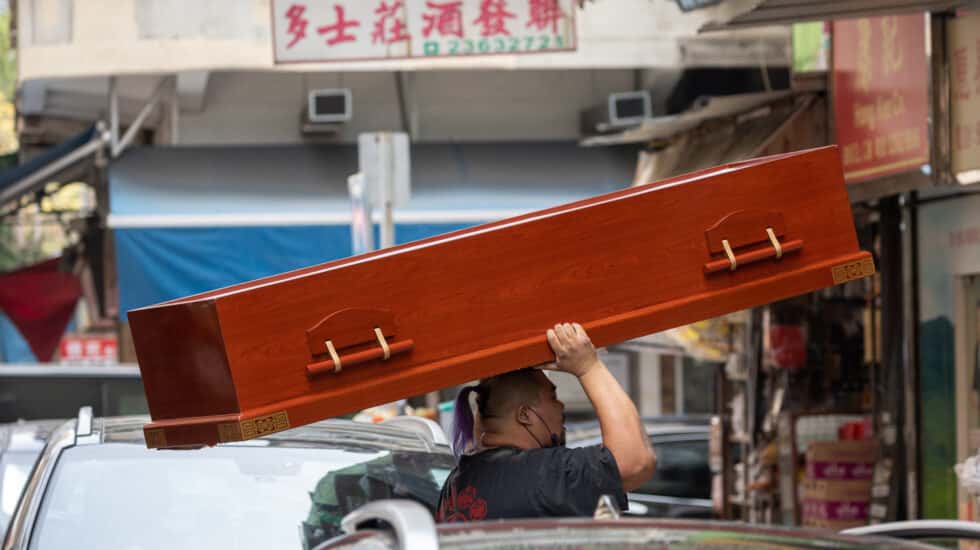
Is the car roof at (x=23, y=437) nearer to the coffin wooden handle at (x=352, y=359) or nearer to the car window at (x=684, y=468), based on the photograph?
the coffin wooden handle at (x=352, y=359)

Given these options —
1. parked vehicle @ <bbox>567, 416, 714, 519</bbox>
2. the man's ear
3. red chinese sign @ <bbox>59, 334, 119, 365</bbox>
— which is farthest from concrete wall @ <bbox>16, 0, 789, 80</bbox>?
the man's ear

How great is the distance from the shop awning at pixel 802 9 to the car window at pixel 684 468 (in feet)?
22.9

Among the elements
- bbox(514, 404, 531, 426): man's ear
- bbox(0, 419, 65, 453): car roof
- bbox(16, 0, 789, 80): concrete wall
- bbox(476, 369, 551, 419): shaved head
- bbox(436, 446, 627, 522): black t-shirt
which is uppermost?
bbox(16, 0, 789, 80): concrete wall

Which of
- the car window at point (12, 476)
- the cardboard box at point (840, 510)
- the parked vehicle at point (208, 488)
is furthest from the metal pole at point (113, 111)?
the parked vehicle at point (208, 488)

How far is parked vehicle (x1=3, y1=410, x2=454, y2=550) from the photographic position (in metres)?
5.00

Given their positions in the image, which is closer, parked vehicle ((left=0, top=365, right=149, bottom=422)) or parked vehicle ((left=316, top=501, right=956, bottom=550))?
parked vehicle ((left=316, top=501, right=956, bottom=550))

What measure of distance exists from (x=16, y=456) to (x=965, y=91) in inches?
204

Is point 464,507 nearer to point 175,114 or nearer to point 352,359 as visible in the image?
point 352,359

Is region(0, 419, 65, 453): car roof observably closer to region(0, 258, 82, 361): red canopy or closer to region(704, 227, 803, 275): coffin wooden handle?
region(704, 227, 803, 275): coffin wooden handle

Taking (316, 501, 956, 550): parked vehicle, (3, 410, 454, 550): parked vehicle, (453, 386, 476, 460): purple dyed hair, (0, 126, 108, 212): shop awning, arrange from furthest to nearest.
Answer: (0, 126, 108, 212): shop awning < (3, 410, 454, 550): parked vehicle < (453, 386, 476, 460): purple dyed hair < (316, 501, 956, 550): parked vehicle

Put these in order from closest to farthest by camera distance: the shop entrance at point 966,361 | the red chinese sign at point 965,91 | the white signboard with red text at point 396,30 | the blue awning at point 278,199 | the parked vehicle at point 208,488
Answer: the parked vehicle at point 208,488 < the red chinese sign at point 965,91 < the white signboard with red text at point 396,30 < the shop entrance at point 966,361 < the blue awning at point 278,199

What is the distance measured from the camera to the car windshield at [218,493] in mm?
5012

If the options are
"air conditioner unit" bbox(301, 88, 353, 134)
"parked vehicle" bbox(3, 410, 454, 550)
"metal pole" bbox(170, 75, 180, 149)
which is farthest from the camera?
"metal pole" bbox(170, 75, 180, 149)

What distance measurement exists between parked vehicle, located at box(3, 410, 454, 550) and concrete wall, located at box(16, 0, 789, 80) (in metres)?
9.98
